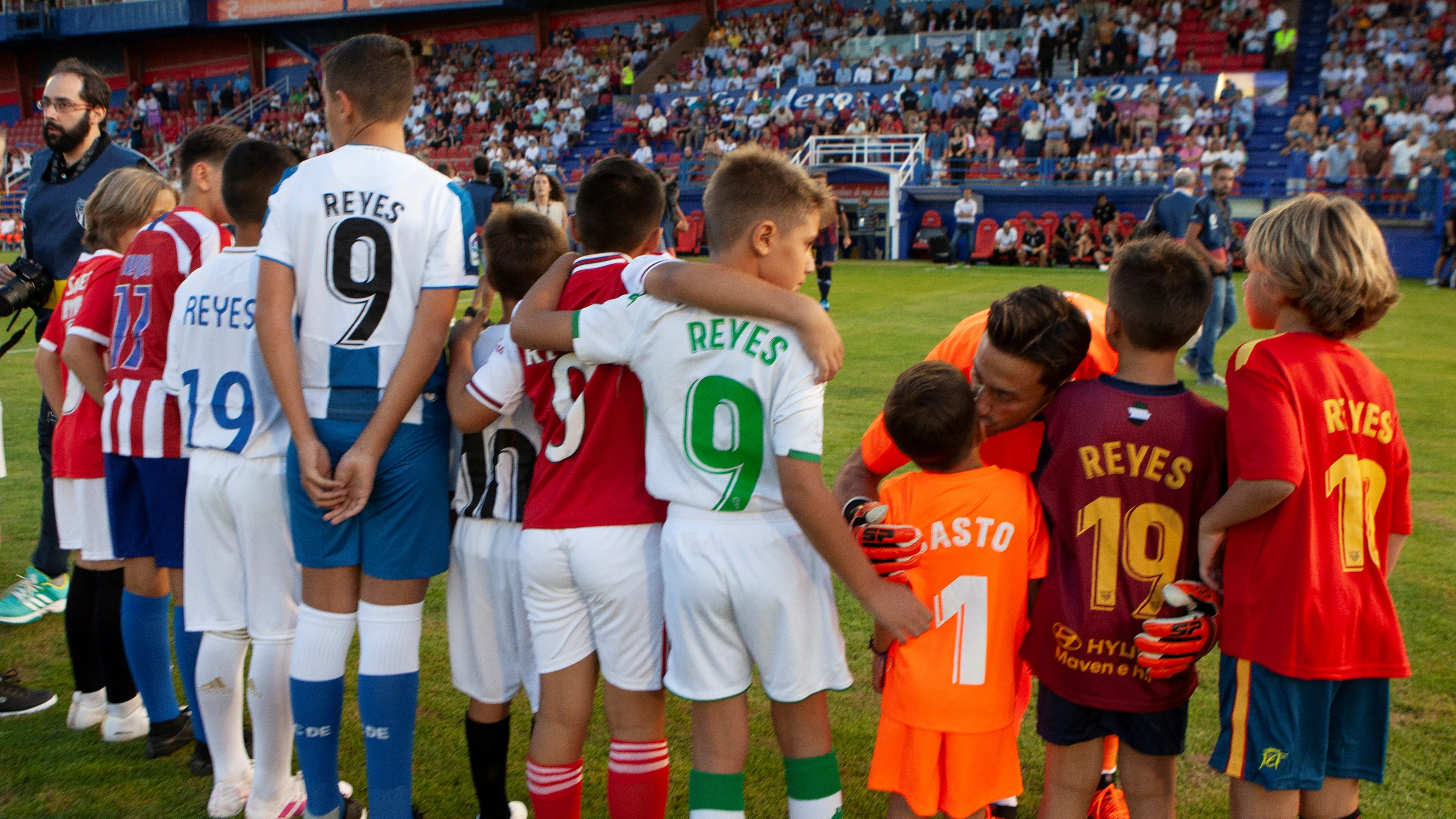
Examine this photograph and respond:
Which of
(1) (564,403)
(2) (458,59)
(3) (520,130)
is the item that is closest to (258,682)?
(1) (564,403)

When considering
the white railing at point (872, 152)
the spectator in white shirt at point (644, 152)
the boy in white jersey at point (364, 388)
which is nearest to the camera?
the boy in white jersey at point (364, 388)

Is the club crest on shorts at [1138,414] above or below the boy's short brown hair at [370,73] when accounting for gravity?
below

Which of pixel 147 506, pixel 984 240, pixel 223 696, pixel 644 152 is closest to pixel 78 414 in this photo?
pixel 147 506

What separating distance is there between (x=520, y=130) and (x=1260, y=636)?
33963 mm

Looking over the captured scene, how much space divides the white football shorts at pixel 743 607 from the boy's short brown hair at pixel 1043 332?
2.19 feet

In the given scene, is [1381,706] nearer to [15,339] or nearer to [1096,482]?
[1096,482]

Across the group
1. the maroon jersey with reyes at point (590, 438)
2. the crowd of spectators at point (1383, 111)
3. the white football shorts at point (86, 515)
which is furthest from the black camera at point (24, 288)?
the crowd of spectators at point (1383, 111)

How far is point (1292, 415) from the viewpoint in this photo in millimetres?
2090

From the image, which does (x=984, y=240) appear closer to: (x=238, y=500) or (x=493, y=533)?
(x=493, y=533)

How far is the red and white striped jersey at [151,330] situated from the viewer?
9.60ft

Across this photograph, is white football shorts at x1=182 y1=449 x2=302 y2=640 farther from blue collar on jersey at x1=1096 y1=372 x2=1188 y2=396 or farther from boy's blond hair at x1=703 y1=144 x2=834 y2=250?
blue collar on jersey at x1=1096 y1=372 x2=1188 y2=396

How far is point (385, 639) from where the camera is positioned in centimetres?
255

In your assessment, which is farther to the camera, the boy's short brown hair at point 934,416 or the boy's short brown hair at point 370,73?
the boy's short brown hair at point 370,73

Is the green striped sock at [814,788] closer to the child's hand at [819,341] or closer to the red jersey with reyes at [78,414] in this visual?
the child's hand at [819,341]
